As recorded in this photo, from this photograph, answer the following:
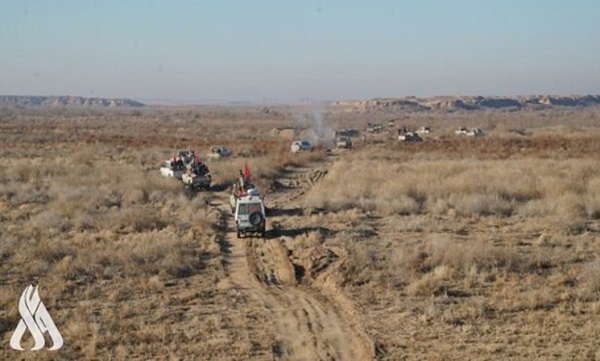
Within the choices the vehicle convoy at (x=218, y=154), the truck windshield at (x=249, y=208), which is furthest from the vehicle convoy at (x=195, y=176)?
the vehicle convoy at (x=218, y=154)

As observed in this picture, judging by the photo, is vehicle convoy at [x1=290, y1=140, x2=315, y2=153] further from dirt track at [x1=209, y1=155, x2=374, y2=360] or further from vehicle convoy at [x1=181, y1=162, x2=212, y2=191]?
dirt track at [x1=209, y1=155, x2=374, y2=360]

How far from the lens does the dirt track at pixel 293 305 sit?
36.4 feet

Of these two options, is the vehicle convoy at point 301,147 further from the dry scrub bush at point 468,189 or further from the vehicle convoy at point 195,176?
the vehicle convoy at point 195,176

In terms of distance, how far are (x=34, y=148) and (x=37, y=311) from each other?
50106 millimetres

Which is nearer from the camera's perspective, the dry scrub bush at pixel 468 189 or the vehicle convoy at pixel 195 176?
the dry scrub bush at pixel 468 189

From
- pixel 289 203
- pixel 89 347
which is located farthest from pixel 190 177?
pixel 89 347

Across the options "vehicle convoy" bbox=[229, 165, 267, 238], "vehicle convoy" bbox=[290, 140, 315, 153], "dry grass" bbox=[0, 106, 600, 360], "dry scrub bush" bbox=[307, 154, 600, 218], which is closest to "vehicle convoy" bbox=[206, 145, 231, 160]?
"vehicle convoy" bbox=[290, 140, 315, 153]

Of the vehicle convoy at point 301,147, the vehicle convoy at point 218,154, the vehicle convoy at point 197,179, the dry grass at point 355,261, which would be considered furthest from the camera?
the vehicle convoy at point 301,147

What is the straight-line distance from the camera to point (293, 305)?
13703 millimetres

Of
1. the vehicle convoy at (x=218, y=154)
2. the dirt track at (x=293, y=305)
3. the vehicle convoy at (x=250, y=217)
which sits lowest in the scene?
the vehicle convoy at (x=218, y=154)

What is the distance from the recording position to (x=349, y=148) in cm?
6331

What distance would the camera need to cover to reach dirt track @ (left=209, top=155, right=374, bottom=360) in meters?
11.1

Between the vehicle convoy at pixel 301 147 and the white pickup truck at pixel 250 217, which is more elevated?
the white pickup truck at pixel 250 217

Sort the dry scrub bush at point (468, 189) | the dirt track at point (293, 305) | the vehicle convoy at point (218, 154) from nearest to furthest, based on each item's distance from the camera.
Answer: the dirt track at point (293, 305) < the dry scrub bush at point (468, 189) < the vehicle convoy at point (218, 154)
